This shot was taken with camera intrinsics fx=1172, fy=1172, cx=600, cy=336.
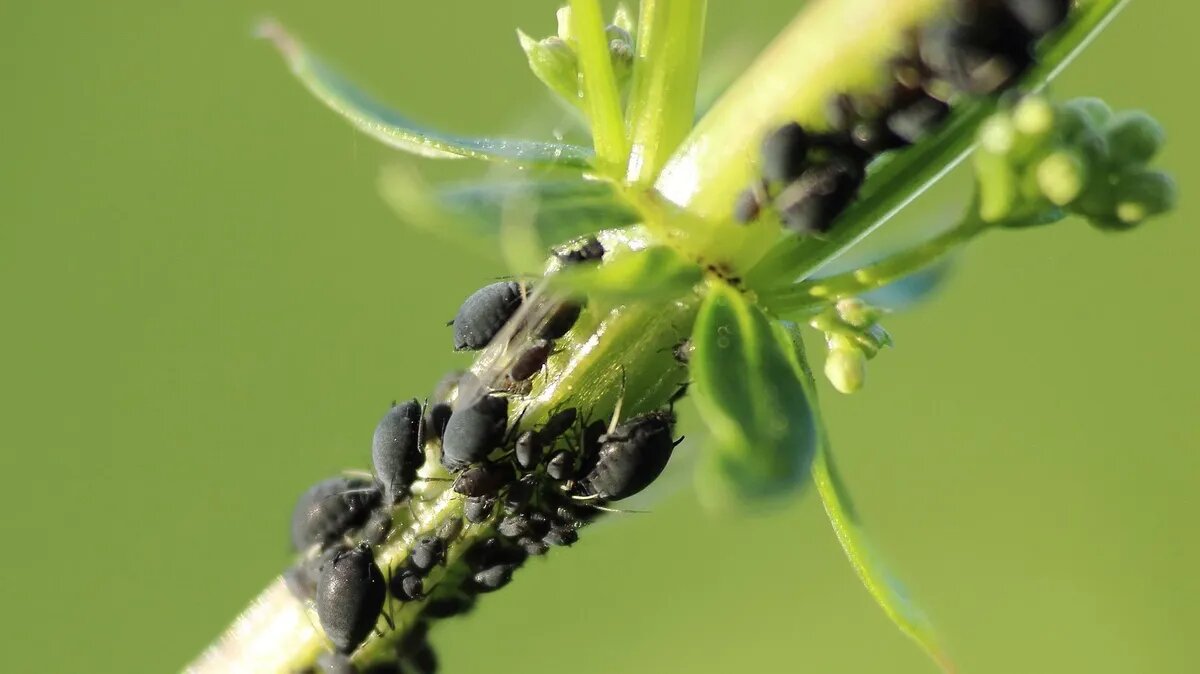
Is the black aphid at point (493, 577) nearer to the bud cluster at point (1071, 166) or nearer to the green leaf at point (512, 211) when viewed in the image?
the green leaf at point (512, 211)

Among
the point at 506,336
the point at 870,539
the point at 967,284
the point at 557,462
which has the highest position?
the point at 506,336

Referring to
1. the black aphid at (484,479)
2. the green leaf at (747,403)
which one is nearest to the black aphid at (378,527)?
the black aphid at (484,479)

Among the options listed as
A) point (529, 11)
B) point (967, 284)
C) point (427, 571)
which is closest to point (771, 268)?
point (427, 571)

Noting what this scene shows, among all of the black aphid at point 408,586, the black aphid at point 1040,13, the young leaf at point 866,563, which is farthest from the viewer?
the black aphid at point 408,586

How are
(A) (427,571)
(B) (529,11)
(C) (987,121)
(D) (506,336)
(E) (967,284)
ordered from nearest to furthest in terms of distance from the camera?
(C) (987,121)
(D) (506,336)
(A) (427,571)
(E) (967,284)
(B) (529,11)

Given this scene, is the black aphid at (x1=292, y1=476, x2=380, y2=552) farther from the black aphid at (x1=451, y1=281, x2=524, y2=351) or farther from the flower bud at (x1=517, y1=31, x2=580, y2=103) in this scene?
the flower bud at (x1=517, y1=31, x2=580, y2=103)

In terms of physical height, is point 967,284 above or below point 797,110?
below

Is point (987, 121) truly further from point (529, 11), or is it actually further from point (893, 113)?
point (529, 11)
